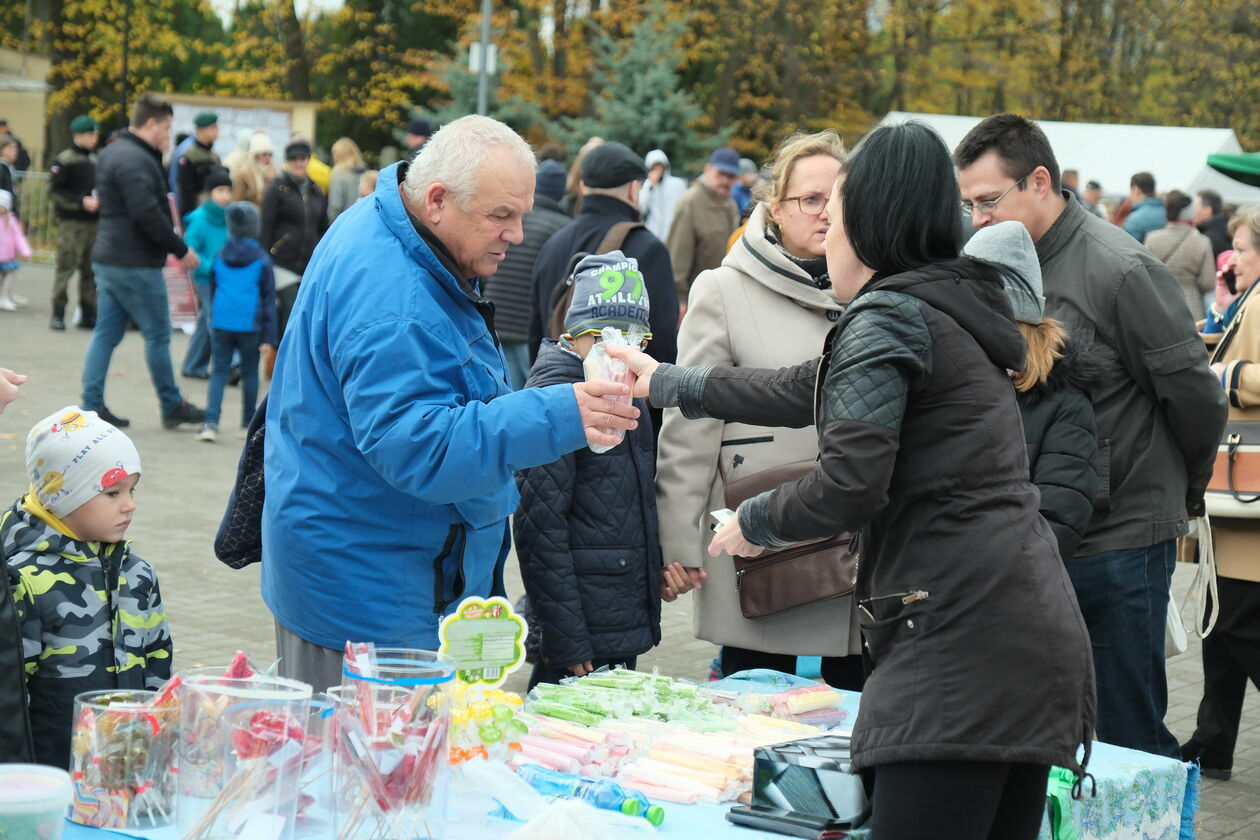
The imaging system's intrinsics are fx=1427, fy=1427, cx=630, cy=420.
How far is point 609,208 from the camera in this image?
7262mm

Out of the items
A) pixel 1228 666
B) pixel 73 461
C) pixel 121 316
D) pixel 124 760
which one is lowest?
pixel 1228 666

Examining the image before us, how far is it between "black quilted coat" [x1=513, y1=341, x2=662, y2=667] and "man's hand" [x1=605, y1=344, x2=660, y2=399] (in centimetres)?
110

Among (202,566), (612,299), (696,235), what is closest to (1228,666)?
(612,299)

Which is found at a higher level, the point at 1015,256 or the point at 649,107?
the point at 649,107

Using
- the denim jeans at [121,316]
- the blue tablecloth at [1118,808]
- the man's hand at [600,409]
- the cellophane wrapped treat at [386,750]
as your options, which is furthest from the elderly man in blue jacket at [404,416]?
the denim jeans at [121,316]

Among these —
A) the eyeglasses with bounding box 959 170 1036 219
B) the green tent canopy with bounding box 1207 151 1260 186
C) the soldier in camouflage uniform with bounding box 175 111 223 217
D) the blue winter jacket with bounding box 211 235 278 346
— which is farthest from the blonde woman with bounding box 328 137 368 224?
the eyeglasses with bounding box 959 170 1036 219

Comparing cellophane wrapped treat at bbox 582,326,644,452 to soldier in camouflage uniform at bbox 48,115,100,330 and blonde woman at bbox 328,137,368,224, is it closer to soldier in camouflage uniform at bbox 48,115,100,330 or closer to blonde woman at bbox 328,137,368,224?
blonde woman at bbox 328,137,368,224

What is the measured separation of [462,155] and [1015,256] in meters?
1.38

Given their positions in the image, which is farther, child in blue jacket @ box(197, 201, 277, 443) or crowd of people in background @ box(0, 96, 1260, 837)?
child in blue jacket @ box(197, 201, 277, 443)

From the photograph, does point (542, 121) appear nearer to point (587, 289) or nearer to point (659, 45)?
point (659, 45)

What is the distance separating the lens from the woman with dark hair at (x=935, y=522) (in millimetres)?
2447

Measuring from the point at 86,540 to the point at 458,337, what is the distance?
1017 millimetres

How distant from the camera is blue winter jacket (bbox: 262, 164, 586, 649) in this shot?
289 centimetres

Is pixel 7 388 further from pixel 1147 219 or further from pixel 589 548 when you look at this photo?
pixel 1147 219
